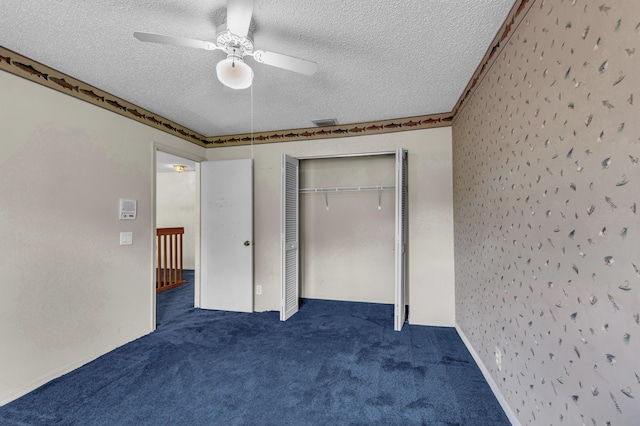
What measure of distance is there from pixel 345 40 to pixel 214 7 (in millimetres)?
818

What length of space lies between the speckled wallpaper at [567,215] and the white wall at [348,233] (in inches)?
78.4

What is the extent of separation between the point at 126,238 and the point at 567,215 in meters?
3.41

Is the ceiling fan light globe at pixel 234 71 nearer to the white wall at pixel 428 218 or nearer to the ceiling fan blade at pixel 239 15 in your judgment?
the ceiling fan blade at pixel 239 15

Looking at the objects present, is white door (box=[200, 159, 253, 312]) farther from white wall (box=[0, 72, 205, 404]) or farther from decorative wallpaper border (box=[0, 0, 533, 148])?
white wall (box=[0, 72, 205, 404])

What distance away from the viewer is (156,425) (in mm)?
1737

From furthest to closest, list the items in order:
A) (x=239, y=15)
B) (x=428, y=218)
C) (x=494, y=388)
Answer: (x=428, y=218) → (x=494, y=388) → (x=239, y=15)

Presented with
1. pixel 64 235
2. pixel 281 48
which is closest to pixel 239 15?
pixel 281 48

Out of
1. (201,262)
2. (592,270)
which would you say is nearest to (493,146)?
(592,270)

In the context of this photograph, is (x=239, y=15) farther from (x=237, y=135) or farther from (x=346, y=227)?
(x=346, y=227)

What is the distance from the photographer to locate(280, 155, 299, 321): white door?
347 cm

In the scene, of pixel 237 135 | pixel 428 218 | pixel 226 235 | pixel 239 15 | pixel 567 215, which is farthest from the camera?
pixel 237 135

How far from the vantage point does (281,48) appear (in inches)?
79.2

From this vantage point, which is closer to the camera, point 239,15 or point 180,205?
point 239,15

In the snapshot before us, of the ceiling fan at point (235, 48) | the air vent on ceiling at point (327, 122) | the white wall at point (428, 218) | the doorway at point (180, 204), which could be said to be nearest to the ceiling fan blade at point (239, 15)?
the ceiling fan at point (235, 48)
